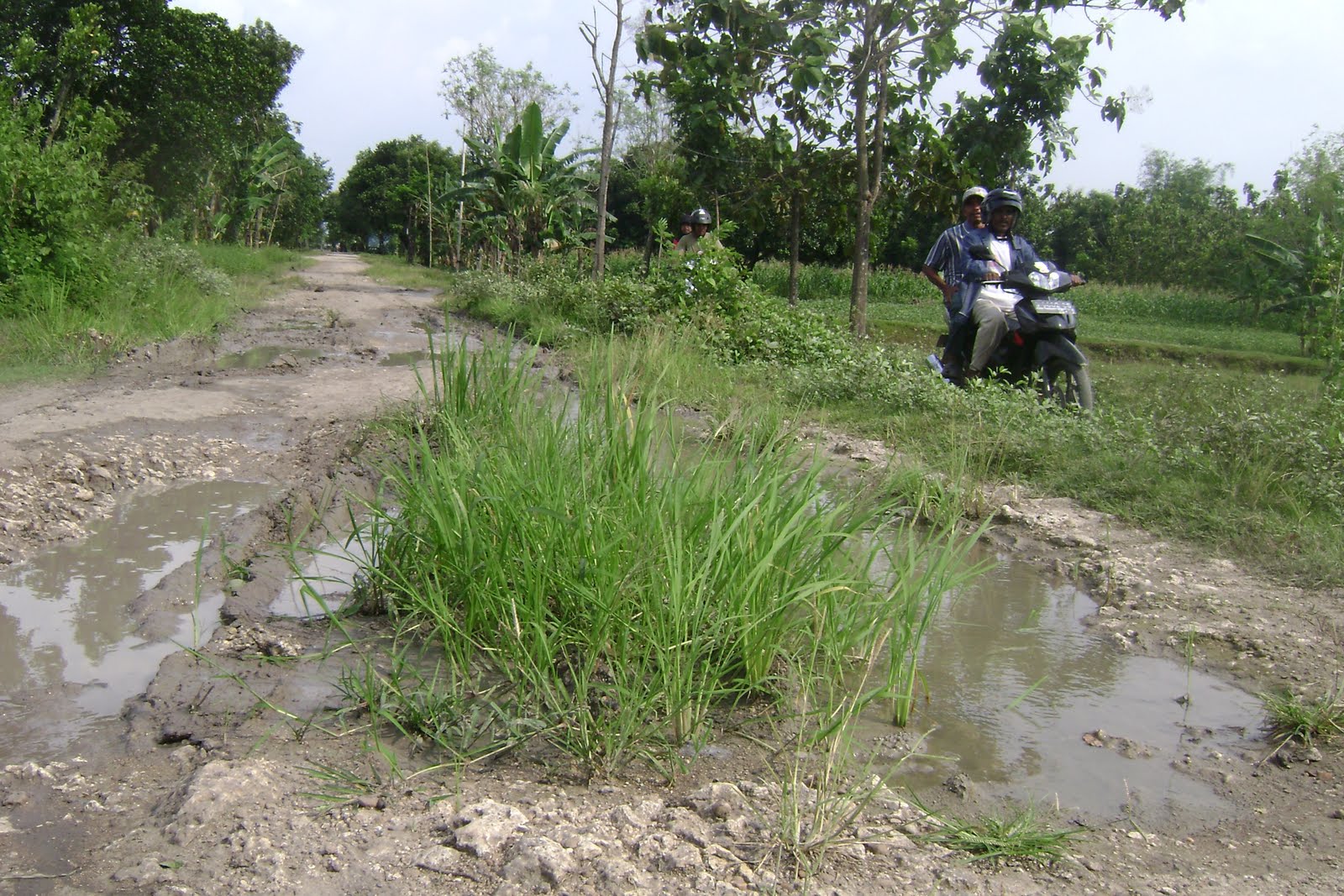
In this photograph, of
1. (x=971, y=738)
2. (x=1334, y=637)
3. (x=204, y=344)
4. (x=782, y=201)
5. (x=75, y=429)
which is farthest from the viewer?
(x=782, y=201)

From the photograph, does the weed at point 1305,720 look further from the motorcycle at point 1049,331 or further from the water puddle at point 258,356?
the water puddle at point 258,356

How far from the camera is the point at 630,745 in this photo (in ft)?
8.02

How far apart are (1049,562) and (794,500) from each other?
6.38 feet

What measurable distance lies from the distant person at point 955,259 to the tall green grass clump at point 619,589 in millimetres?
4852

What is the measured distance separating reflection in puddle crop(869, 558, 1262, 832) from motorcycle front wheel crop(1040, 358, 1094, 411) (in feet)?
9.99

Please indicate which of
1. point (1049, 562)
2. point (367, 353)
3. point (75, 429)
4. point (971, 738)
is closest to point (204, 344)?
point (367, 353)

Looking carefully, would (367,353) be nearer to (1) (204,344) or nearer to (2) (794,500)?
(1) (204,344)

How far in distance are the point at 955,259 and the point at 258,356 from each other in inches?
237

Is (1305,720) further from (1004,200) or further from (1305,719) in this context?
(1004,200)

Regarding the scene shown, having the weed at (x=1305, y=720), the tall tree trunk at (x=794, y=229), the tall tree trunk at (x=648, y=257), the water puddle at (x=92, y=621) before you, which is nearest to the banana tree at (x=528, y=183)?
the tall tree trunk at (x=648, y=257)

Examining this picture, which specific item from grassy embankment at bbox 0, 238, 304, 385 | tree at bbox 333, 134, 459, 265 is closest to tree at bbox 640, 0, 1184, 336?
grassy embankment at bbox 0, 238, 304, 385

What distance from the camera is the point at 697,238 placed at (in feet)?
33.7

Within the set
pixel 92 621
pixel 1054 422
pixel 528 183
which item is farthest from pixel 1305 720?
pixel 528 183

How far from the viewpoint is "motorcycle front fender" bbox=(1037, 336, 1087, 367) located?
22.2 feet
